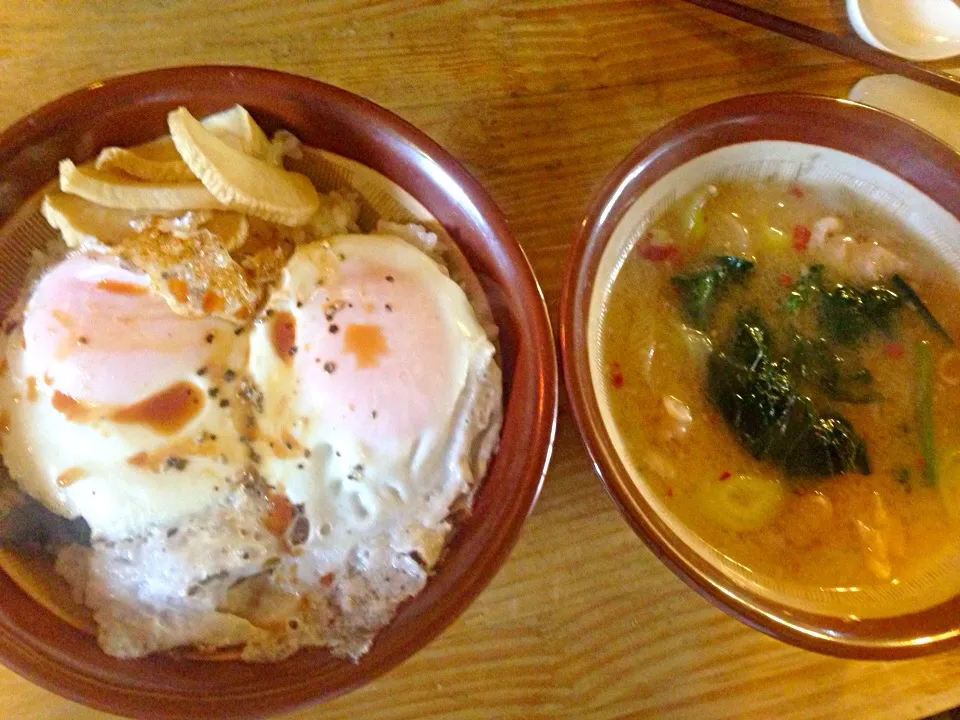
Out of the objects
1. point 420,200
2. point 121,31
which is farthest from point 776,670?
point 121,31

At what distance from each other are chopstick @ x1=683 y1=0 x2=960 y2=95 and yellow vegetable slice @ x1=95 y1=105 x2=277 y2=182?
37.8 inches

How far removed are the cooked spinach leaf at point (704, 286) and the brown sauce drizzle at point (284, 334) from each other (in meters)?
0.72

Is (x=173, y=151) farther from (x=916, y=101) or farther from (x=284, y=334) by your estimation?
(x=916, y=101)

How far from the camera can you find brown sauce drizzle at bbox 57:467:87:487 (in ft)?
3.37

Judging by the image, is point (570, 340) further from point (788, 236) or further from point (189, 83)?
point (189, 83)

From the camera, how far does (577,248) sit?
1071 mm

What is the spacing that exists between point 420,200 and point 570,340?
1.22ft

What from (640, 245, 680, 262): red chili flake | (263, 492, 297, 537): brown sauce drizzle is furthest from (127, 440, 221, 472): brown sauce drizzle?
(640, 245, 680, 262): red chili flake

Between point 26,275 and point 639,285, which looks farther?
point 639,285

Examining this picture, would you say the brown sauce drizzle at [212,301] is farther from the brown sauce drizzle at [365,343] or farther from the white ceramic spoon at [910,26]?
the white ceramic spoon at [910,26]

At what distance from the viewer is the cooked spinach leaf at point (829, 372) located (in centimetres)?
131

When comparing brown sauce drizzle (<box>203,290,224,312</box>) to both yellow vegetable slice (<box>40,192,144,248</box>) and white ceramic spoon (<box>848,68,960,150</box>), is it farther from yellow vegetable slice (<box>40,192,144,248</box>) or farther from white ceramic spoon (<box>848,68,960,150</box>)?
white ceramic spoon (<box>848,68,960,150</box>)

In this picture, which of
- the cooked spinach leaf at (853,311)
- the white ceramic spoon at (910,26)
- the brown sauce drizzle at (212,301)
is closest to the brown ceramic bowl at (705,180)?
the cooked spinach leaf at (853,311)

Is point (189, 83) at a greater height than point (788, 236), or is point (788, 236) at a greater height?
point (189, 83)
